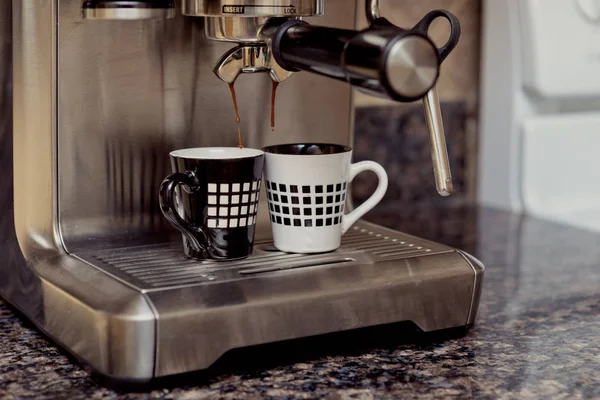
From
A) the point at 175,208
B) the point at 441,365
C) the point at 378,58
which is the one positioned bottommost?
the point at 441,365

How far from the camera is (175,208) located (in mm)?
696

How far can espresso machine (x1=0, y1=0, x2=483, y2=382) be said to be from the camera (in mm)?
625

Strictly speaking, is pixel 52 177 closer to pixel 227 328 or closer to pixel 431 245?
pixel 227 328

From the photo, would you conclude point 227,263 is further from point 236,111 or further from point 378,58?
point 378,58

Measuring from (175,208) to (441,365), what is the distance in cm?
23

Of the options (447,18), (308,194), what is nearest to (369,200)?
(308,194)

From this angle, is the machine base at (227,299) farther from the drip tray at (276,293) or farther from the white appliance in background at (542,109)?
the white appliance in background at (542,109)

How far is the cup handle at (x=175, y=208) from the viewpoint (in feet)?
2.23

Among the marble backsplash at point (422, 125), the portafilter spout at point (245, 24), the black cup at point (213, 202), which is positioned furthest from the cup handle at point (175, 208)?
the marble backsplash at point (422, 125)

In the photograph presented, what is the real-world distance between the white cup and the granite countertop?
93 millimetres

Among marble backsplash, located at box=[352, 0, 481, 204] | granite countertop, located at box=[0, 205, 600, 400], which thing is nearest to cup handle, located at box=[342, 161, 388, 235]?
granite countertop, located at box=[0, 205, 600, 400]

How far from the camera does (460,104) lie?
4.55 ft

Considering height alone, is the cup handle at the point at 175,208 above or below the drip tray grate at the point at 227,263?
above

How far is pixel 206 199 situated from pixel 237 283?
0.23 ft
